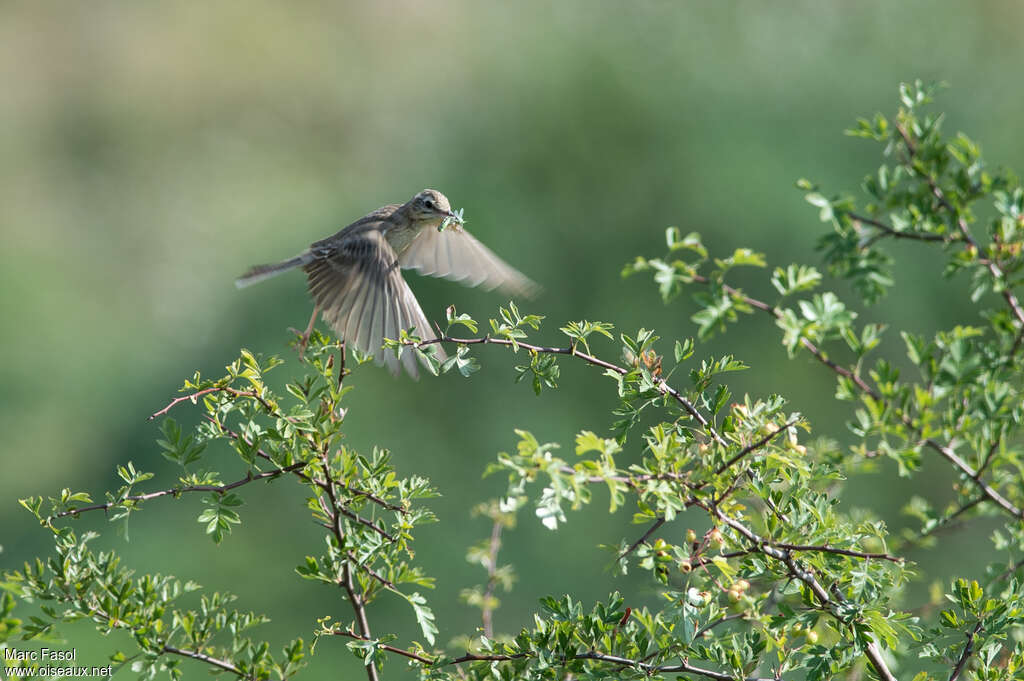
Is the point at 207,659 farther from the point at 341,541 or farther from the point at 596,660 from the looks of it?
the point at 596,660

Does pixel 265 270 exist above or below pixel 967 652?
above

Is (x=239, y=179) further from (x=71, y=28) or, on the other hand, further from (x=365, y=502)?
(x=365, y=502)

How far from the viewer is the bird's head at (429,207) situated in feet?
8.80

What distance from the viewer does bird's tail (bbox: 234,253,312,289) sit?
2.36 meters

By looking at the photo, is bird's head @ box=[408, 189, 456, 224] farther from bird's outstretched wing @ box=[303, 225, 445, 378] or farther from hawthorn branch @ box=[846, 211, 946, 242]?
hawthorn branch @ box=[846, 211, 946, 242]

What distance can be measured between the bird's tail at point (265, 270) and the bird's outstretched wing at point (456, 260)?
403 millimetres

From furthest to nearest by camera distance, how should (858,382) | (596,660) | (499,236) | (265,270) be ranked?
(499,236)
(265,270)
(596,660)
(858,382)

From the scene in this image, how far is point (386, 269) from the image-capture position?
2.38 meters

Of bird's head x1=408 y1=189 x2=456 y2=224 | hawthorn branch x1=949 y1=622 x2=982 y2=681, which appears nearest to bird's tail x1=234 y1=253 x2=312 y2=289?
bird's head x1=408 y1=189 x2=456 y2=224

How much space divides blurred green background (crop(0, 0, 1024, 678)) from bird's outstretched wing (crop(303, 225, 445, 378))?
1.29 m

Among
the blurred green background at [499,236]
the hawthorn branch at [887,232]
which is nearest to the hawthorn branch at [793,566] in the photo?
the hawthorn branch at [887,232]

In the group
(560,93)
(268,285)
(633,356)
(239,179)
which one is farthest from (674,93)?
(239,179)

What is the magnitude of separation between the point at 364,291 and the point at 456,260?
633mm

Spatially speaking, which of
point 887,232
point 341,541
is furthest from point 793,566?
point 341,541
